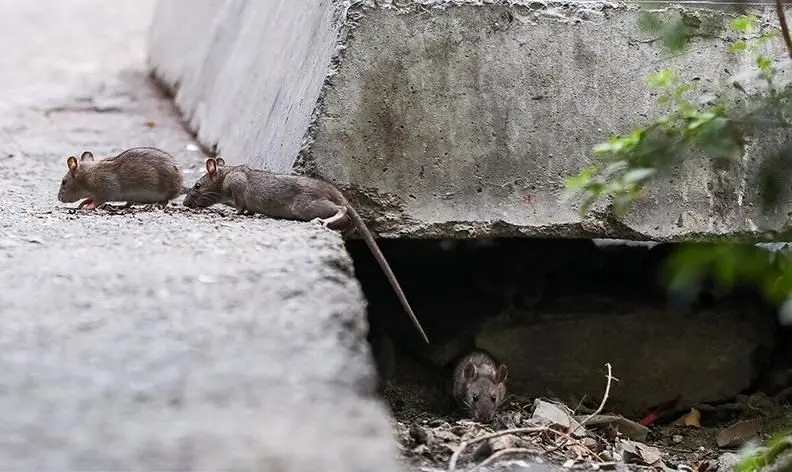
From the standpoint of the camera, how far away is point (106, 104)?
9547 mm

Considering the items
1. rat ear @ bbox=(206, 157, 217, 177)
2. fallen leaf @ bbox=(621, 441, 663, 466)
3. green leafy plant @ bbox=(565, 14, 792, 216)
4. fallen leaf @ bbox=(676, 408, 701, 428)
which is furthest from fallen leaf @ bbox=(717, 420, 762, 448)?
rat ear @ bbox=(206, 157, 217, 177)

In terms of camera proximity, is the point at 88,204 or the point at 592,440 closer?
the point at 592,440

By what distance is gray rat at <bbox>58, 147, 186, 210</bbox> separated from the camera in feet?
18.3

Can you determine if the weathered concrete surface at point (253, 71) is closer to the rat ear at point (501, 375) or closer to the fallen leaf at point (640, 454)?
the rat ear at point (501, 375)

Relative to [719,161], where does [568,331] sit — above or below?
below

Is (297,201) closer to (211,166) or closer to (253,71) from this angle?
(211,166)

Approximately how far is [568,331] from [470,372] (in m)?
0.81

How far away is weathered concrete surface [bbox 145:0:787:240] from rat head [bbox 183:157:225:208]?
300mm

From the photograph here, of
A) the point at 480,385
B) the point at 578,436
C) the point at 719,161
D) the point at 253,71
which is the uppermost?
the point at 719,161

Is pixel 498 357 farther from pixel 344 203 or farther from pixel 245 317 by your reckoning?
pixel 245 317

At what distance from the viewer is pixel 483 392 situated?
17.5 ft

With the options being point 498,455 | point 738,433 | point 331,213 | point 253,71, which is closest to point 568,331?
point 738,433

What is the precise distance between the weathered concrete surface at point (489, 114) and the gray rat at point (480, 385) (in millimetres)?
811

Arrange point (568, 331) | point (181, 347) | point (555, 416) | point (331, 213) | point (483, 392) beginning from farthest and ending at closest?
point (568, 331) < point (483, 392) < point (555, 416) < point (331, 213) < point (181, 347)
